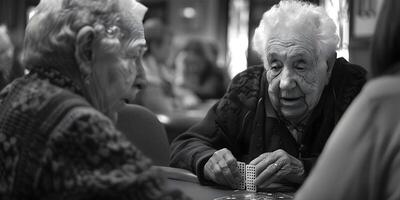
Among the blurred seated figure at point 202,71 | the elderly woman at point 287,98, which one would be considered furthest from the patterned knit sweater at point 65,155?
the blurred seated figure at point 202,71

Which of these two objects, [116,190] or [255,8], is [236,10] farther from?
[116,190]

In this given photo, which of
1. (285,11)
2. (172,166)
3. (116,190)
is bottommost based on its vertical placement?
(172,166)

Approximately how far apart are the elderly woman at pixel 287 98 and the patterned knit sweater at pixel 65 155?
860mm

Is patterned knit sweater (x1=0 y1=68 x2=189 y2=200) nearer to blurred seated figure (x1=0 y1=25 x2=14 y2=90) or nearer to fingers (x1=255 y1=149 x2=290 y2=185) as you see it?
fingers (x1=255 y1=149 x2=290 y2=185)

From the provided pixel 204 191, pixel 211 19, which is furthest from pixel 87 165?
pixel 211 19

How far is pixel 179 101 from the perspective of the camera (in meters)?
8.05

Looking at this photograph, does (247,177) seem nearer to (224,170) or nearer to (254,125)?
(224,170)

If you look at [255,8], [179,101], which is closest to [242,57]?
[255,8]

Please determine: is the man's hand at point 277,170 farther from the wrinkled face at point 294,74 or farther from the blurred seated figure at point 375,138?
the blurred seated figure at point 375,138

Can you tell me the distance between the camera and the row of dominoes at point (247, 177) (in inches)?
85.4

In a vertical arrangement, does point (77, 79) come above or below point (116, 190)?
above

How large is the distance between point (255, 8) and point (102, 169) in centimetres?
1023

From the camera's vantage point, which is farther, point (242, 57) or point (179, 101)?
point (242, 57)

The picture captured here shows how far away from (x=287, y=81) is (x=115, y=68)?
0.86 m
